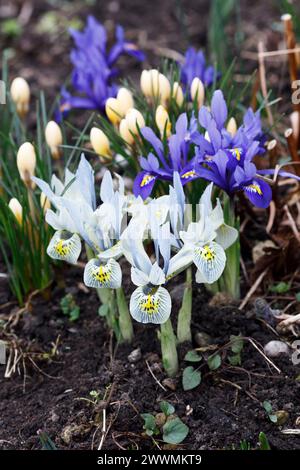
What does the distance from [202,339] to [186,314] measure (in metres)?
0.17

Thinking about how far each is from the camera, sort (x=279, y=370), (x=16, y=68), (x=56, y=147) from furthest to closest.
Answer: (x=16, y=68) → (x=56, y=147) → (x=279, y=370)

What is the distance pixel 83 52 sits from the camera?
379 centimetres

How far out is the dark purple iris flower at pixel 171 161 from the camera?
2.73m

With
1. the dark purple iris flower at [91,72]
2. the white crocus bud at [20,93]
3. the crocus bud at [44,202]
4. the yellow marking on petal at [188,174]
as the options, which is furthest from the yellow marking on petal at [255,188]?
the white crocus bud at [20,93]

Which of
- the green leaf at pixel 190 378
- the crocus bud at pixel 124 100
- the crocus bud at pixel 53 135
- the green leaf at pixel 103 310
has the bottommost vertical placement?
the green leaf at pixel 190 378

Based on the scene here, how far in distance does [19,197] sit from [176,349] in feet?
2.88

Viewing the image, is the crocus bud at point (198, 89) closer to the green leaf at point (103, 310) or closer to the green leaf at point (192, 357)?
the green leaf at point (103, 310)

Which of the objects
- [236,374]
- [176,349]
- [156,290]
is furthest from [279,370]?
[156,290]

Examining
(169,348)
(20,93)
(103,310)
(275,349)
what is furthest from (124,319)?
(20,93)

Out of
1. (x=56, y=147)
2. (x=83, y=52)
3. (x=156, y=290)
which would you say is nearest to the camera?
(x=156, y=290)

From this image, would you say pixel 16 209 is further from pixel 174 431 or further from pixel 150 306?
pixel 174 431

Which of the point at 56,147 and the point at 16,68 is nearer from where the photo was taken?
the point at 56,147

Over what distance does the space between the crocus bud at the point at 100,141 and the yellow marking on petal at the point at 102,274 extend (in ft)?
2.35

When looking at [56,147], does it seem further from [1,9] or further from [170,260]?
[1,9]
